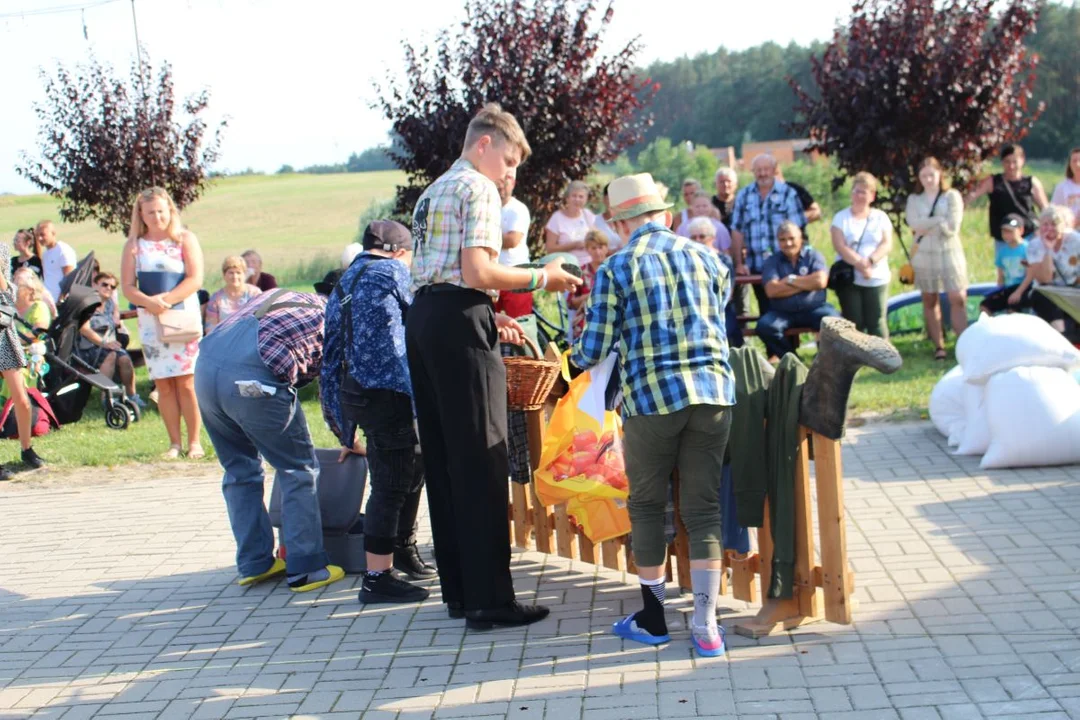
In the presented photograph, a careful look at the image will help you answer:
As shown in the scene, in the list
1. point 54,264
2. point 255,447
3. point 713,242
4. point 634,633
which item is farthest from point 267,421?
point 54,264

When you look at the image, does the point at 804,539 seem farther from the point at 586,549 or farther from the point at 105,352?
the point at 105,352

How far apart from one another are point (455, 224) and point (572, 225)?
6.27 m

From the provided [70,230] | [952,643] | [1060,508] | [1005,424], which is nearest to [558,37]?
[1005,424]

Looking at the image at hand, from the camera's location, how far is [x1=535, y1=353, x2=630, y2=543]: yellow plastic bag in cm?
520

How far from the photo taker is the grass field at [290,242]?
9484 mm

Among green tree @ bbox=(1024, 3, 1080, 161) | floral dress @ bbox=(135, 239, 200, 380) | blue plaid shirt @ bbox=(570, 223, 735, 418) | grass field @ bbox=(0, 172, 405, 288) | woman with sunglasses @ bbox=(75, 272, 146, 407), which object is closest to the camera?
blue plaid shirt @ bbox=(570, 223, 735, 418)

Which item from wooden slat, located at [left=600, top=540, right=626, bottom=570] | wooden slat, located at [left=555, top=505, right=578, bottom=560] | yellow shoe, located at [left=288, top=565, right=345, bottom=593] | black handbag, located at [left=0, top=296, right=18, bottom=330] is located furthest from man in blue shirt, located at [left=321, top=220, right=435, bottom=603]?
black handbag, located at [left=0, top=296, right=18, bottom=330]

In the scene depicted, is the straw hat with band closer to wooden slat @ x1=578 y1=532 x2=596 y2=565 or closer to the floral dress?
wooden slat @ x1=578 y1=532 x2=596 y2=565

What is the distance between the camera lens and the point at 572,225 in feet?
36.3

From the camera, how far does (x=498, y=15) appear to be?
1277 cm

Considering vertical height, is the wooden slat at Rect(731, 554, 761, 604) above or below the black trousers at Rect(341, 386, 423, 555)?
below

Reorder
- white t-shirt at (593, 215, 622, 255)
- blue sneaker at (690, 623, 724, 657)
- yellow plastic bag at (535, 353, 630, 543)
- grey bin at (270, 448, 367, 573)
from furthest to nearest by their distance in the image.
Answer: white t-shirt at (593, 215, 622, 255) → grey bin at (270, 448, 367, 573) → yellow plastic bag at (535, 353, 630, 543) → blue sneaker at (690, 623, 724, 657)

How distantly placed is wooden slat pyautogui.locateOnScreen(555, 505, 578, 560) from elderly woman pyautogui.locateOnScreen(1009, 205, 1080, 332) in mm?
5057

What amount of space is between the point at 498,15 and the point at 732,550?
29.9ft
